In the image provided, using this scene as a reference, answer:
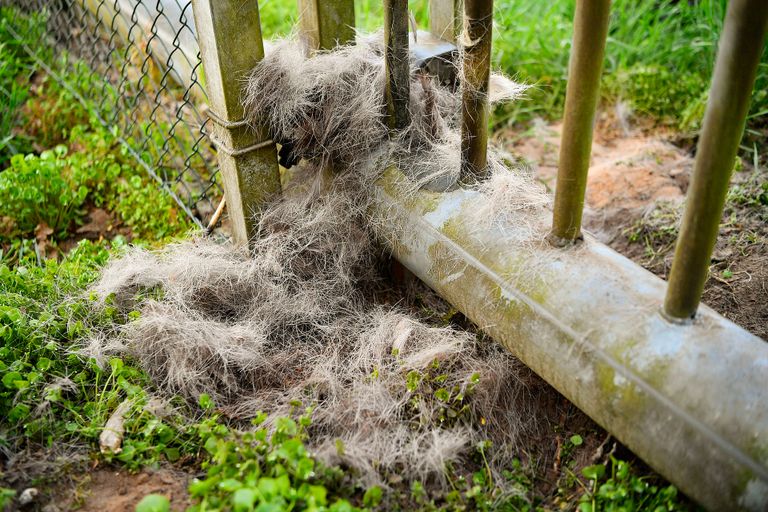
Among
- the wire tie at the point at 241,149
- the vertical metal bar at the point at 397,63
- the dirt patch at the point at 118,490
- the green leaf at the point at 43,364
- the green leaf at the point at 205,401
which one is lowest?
the dirt patch at the point at 118,490

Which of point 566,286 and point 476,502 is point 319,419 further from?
point 566,286

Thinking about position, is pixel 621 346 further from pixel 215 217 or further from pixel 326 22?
pixel 215 217

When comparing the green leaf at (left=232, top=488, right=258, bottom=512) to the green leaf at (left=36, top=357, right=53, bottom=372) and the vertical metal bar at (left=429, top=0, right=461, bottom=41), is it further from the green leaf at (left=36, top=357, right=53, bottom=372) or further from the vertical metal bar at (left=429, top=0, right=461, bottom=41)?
the vertical metal bar at (left=429, top=0, right=461, bottom=41)

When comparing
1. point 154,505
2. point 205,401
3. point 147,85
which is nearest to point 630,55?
point 147,85

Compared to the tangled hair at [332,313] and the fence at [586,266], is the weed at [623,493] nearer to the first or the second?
the fence at [586,266]

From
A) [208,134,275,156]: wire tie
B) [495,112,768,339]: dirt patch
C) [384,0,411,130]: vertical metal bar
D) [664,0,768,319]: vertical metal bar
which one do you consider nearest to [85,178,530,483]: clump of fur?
[208,134,275,156]: wire tie

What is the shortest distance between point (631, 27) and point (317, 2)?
8.44ft

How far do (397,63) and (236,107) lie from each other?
539 mm

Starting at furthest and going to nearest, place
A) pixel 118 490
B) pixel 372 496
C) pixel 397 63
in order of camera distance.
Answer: pixel 397 63 → pixel 118 490 → pixel 372 496

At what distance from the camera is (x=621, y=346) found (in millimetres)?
1636

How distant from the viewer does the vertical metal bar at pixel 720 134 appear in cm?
131

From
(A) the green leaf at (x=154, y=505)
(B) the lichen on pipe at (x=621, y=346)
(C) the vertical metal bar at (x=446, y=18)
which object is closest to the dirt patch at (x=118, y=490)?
(A) the green leaf at (x=154, y=505)

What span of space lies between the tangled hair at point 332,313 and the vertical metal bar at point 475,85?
0.08 metres

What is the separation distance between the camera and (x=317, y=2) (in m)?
2.32
